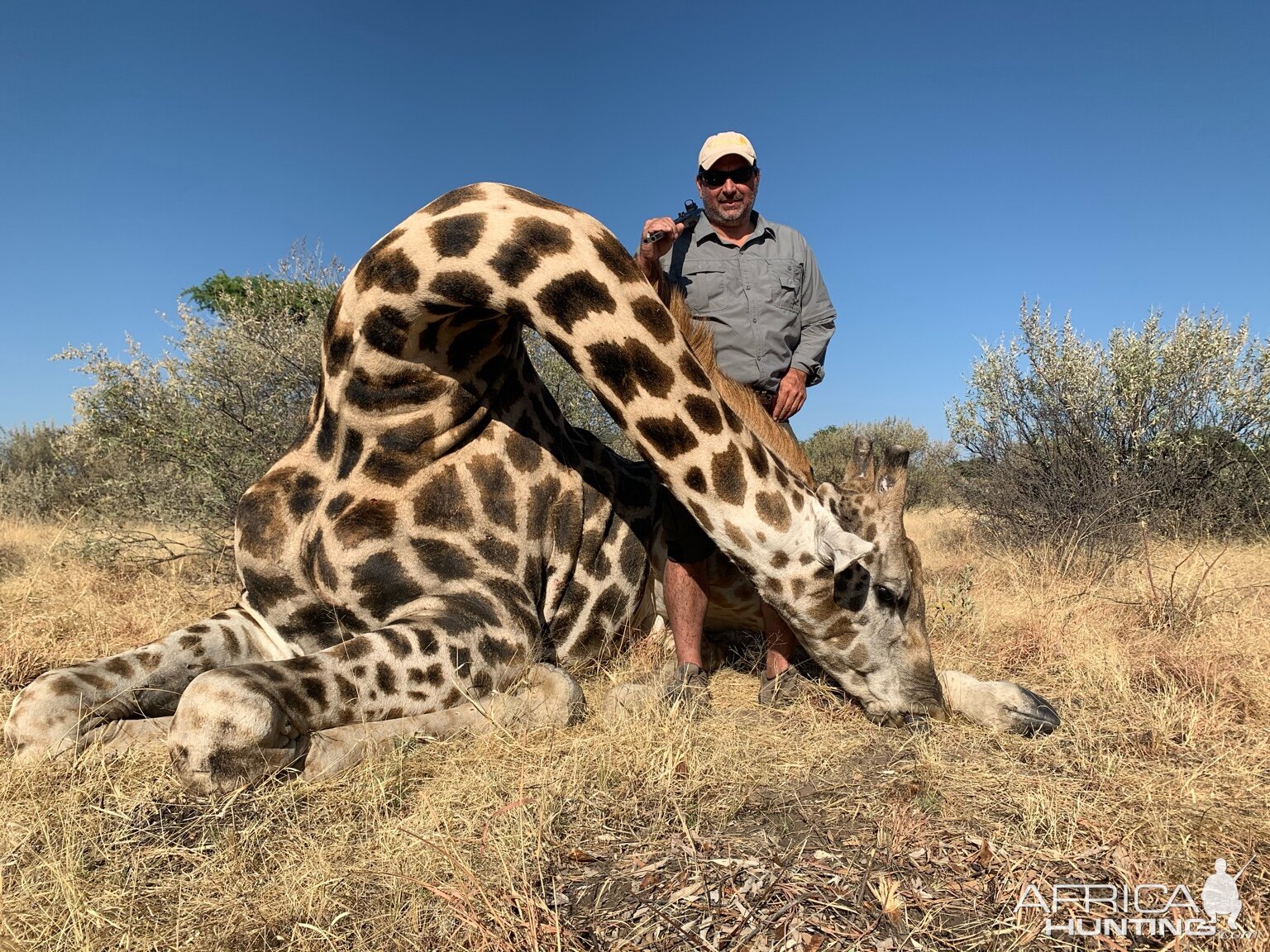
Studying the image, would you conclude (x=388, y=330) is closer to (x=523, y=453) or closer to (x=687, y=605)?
(x=523, y=453)

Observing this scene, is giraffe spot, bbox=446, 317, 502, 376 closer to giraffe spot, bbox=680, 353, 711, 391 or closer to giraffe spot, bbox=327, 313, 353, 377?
giraffe spot, bbox=327, 313, 353, 377

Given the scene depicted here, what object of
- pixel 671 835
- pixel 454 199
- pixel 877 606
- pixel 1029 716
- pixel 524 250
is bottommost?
pixel 671 835

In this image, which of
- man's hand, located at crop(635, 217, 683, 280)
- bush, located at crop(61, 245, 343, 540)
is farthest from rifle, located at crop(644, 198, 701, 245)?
bush, located at crop(61, 245, 343, 540)

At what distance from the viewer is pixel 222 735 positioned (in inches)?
89.0

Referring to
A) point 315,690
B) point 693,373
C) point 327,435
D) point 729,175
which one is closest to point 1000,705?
point 693,373

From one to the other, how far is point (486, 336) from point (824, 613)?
6.01ft

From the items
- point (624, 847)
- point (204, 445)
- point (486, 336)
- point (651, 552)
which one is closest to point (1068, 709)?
point (651, 552)

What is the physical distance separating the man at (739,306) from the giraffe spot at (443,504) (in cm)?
108

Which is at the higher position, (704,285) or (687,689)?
(704,285)

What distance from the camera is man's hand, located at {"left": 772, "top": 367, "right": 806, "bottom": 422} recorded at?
4027mm

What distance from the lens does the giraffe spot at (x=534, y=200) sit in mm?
2912

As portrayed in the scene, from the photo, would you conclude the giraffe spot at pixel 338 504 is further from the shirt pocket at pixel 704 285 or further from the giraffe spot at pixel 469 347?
the shirt pocket at pixel 704 285

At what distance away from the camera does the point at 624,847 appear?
6.81 feet

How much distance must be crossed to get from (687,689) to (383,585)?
1370mm
